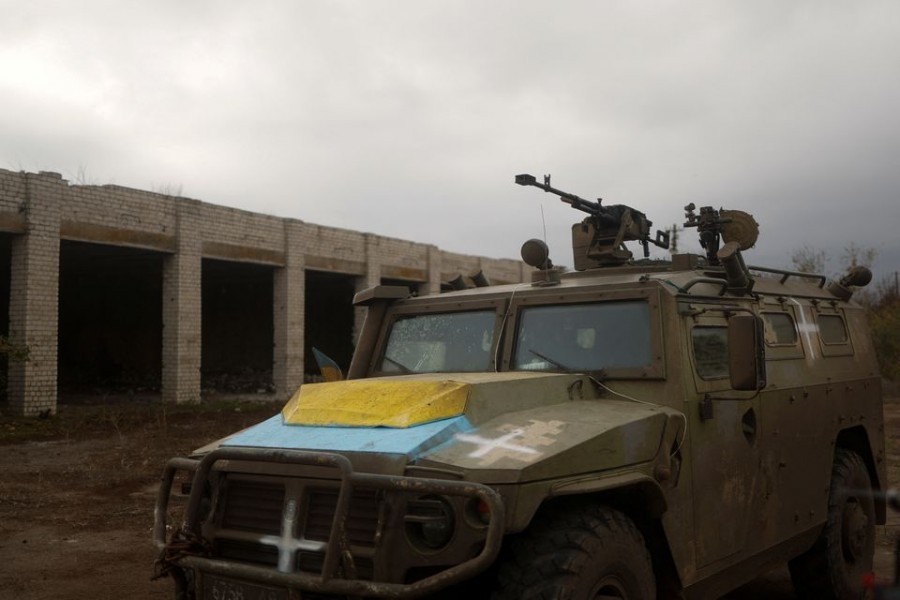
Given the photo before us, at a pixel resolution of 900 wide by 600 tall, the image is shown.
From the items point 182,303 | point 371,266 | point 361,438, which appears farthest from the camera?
point 371,266

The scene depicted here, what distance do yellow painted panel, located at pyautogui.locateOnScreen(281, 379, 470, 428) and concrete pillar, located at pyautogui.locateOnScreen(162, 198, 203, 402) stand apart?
49.3 ft

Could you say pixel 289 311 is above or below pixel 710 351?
above

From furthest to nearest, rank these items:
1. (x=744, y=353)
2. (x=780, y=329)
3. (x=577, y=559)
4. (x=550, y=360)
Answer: (x=780, y=329) < (x=550, y=360) < (x=744, y=353) < (x=577, y=559)

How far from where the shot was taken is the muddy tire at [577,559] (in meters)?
3.19

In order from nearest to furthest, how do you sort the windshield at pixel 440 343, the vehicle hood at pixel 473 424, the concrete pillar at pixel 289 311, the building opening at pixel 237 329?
the vehicle hood at pixel 473 424 → the windshield at pixel 440 343 → the concrete pillar at pixel 289 311 → the building opening at pixel 237 329

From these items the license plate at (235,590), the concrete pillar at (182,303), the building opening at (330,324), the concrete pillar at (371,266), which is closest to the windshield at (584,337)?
the license plate at (235,590)

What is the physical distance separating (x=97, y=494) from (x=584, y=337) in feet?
26.0

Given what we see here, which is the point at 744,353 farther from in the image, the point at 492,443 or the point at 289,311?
the point at 289,311

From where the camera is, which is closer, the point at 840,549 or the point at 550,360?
the point at 550,360

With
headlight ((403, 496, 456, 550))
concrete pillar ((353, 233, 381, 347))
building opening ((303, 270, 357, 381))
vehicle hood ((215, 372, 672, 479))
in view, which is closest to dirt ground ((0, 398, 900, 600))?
vehicle hood ((215, 372, 672, 479))

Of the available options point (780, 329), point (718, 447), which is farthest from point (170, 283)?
point (718, 447)

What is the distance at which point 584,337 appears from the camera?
457cm

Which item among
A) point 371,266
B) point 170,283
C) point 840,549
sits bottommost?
point 840,549

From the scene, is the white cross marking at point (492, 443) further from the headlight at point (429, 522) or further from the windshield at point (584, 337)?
the windshield at point (584, 337)
